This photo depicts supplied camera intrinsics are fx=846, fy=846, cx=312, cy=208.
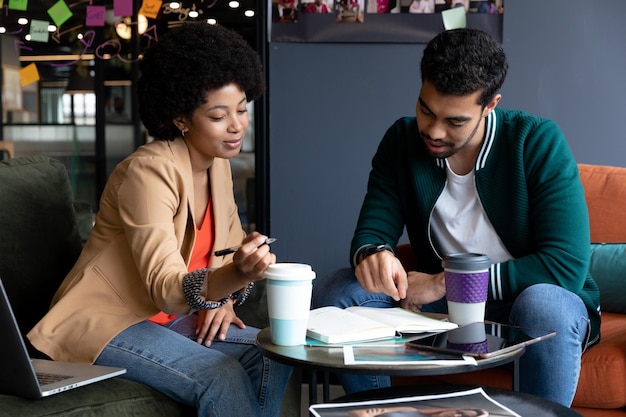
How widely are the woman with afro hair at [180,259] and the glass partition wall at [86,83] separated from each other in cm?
177

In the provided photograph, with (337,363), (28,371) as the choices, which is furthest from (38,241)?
(337,363)

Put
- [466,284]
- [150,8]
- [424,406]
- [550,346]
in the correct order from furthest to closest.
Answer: [150,8], [550,346], [466,284], [424,406]

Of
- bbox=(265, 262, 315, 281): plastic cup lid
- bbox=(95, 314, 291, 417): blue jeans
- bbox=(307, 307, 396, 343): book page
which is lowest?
bbox=(95, 314, 291, 417): blue jeans

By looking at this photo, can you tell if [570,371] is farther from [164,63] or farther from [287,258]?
[287,258]

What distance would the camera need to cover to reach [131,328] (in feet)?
6.04

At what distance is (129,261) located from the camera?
189 centimetres

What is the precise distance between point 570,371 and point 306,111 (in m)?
2.08

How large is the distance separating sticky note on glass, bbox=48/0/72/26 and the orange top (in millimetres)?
2309

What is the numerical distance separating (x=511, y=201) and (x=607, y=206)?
0.66m

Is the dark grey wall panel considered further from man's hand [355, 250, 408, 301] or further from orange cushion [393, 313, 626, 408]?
man's hand [355, 250, 408, 301]

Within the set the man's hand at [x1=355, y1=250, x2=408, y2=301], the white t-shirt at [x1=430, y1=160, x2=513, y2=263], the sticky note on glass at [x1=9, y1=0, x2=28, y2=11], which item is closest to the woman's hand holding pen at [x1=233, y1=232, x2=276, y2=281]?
the man's hand at [x1=355, y1=250, x2=408, y2=301]

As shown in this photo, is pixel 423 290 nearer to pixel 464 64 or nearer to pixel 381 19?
pixel 464 64

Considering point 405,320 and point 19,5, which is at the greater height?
point 19,5

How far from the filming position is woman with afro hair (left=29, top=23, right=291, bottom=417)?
1714mm
